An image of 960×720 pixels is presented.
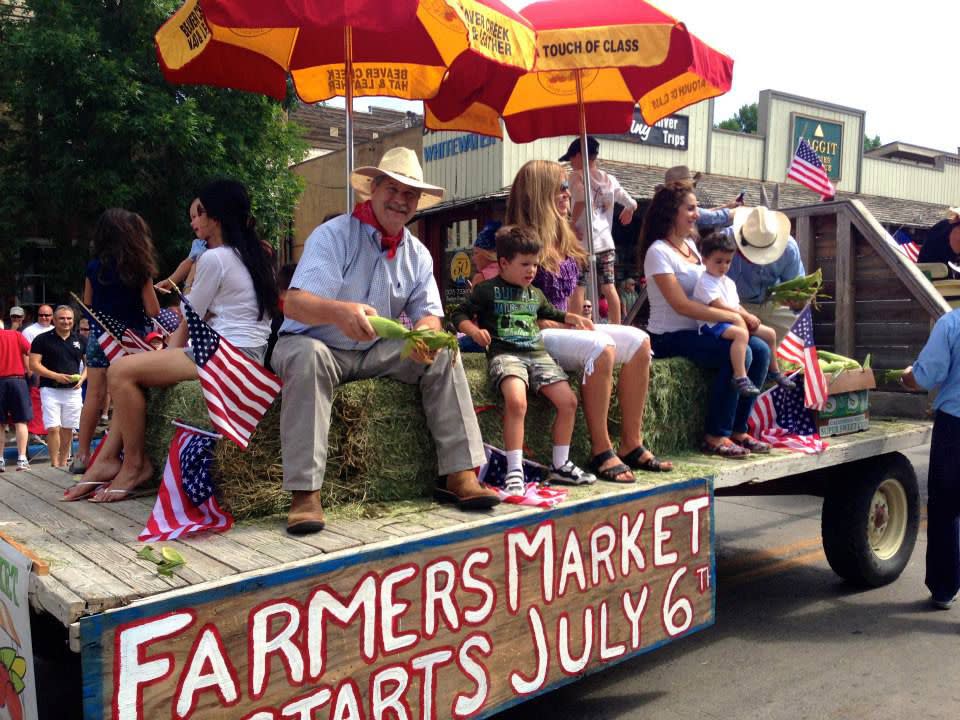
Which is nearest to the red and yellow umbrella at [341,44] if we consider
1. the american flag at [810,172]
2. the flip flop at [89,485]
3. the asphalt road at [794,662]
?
the flip flop at [89,485]

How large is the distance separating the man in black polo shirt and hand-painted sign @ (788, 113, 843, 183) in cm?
1789

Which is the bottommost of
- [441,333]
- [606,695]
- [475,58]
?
[606,695]

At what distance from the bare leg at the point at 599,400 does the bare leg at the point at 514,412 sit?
0.43m

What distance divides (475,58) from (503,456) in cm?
244

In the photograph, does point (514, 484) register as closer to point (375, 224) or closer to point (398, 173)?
point (375, 224)

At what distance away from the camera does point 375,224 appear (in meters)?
3.48

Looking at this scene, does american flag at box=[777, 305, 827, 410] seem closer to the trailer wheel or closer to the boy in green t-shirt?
the trailer wheel

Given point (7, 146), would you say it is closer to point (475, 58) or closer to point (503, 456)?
point (475, 58)

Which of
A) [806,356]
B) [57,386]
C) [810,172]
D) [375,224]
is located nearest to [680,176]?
[806,356]

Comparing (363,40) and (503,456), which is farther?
(363,40)

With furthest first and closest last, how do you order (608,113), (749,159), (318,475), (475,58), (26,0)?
1. (749,159)
2. (26,0)
3. (608,113)
4. (475,58)
5. (318,475)

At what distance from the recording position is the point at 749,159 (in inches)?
798

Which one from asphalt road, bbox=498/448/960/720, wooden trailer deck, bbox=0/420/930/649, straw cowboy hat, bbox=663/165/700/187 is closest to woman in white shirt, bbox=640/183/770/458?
straw cowboy hat, bbox=663/165/700/187

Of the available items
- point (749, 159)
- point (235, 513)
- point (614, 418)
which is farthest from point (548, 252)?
point (749, 159)
